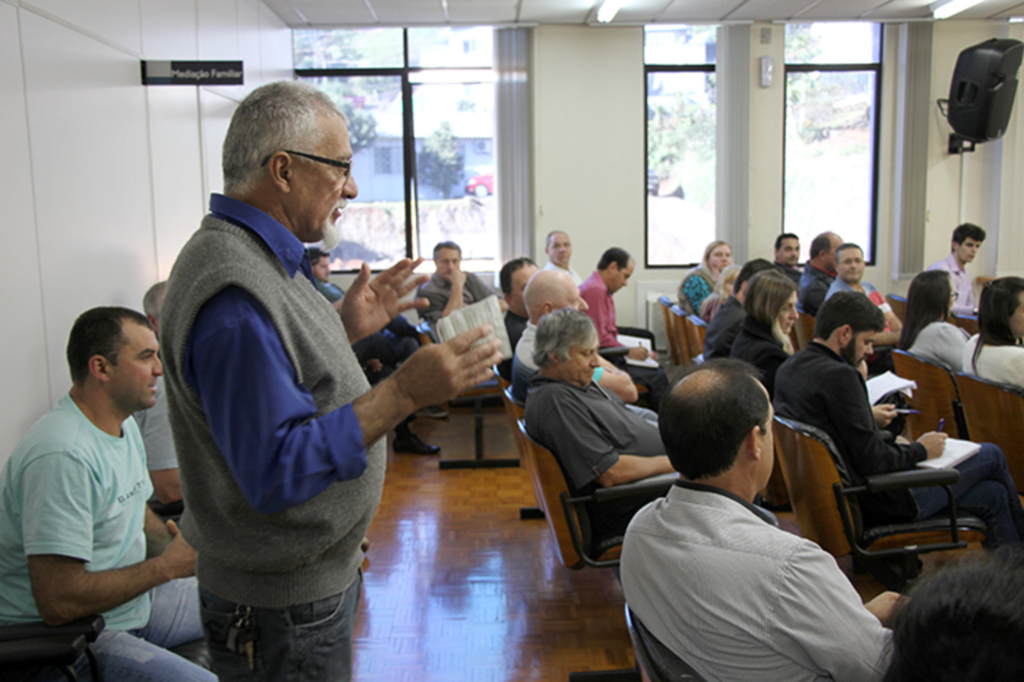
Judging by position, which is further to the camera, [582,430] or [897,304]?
[897,304]

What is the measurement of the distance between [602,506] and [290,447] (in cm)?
181

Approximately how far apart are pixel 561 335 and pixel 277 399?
5.99 ft

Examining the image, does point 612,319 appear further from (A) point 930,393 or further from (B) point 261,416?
(B) point 261,416

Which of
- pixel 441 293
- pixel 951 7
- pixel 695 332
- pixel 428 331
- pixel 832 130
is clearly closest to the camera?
pixel 695 332

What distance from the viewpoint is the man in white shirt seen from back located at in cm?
120

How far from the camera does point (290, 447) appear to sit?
0.99 meters

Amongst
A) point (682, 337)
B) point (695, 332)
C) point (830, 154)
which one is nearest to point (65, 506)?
point (695, 332)

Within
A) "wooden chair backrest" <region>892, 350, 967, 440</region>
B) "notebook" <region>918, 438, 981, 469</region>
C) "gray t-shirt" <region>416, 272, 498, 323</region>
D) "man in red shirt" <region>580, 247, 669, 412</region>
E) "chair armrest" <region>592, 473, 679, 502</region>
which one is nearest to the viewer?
"chair armrest" <region>592, 473, 679, 502</region>

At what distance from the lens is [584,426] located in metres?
2.57

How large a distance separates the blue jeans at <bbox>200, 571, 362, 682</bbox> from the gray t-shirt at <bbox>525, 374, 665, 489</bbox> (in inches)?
53.7

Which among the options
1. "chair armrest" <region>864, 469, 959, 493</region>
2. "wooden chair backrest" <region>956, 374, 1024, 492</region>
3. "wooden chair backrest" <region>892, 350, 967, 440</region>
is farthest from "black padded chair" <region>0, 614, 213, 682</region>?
"wooden chair backrest" <region>892, 350, 967, 440</region>

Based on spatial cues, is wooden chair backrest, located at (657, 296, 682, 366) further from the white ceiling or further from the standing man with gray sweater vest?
the standing man with gray sweater vest

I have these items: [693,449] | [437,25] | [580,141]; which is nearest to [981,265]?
[580,141]

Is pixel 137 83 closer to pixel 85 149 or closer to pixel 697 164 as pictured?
pixel 85 149
